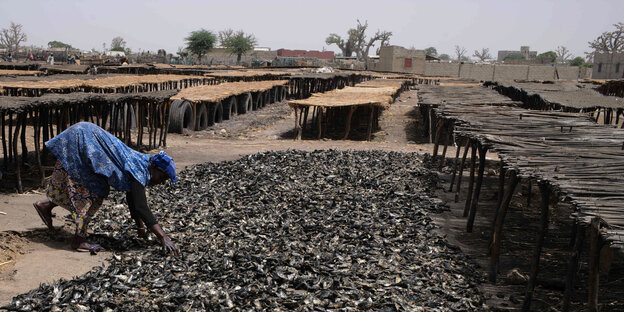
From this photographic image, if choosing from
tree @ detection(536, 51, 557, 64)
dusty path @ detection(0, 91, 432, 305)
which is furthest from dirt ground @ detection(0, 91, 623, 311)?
tree @ detection(536, 51, 557, 64)

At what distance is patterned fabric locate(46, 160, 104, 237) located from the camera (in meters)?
5.28

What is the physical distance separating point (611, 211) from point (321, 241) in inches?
135

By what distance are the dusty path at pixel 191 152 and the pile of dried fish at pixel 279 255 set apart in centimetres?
40

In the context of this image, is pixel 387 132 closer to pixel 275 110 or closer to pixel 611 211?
pixel 275 110

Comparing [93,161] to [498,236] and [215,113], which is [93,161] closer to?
[498,236]

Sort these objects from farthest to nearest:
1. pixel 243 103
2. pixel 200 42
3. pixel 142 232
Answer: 1. pixel 200 42
2. pixel 243 103
3. pixel 142 232

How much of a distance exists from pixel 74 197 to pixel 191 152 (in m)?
8.23

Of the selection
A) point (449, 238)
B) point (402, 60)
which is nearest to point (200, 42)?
point (402, 60)

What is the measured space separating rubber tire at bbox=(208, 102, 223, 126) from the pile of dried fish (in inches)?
417

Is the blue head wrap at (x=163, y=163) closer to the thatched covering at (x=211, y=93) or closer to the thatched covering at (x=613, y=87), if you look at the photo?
the thatched covering at (x=211, y=93)

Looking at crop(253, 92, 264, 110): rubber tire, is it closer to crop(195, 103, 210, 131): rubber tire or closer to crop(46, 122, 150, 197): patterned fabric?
crop(195, 103, 210, 131): rubber tire

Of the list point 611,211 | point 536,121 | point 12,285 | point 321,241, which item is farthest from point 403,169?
point 12,285

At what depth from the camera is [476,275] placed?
5.88 meters

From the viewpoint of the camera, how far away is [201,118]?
62.7ft
